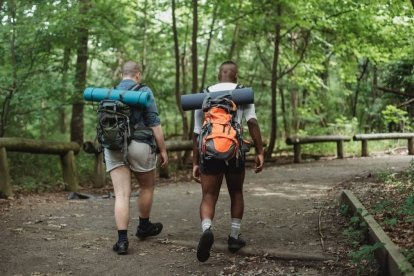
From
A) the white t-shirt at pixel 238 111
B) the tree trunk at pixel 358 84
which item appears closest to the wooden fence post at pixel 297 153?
the tree trunk at pixel 358 84

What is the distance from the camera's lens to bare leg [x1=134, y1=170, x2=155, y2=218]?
5.26 m

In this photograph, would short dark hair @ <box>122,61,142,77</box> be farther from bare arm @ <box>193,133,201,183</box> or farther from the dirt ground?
the dirt ground

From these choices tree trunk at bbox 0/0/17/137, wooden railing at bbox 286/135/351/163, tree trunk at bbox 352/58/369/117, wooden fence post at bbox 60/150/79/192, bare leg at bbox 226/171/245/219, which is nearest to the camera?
bare leg at bbox 226/171/245/219

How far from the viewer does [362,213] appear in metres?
5.11

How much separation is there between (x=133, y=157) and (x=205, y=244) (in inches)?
Result: 48.9

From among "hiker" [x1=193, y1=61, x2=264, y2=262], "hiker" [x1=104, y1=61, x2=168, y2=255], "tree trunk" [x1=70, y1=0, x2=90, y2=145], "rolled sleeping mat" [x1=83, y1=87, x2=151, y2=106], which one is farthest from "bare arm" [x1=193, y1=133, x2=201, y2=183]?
"tree trunk" [x1=70, y1=0, x2=90, y2=145]

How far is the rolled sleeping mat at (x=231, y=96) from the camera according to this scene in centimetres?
464

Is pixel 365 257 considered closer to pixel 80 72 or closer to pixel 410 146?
pixel 80 72

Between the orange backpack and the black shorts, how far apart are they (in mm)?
84

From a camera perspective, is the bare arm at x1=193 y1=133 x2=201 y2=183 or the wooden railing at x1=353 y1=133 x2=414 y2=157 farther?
the wooden railing at x1=353 y1=133 x2=414 y2=157

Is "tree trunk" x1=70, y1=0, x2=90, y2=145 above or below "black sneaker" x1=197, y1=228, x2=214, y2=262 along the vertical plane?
above

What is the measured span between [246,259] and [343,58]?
12872mm

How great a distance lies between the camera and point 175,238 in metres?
5.63

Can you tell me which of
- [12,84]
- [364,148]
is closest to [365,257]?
[12,84]
